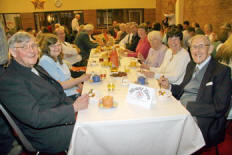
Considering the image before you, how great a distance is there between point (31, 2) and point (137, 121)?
12.6 m

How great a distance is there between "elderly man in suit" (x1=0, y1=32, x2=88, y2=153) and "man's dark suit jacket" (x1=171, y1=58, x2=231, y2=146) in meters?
0.96

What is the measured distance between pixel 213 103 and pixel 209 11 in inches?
243

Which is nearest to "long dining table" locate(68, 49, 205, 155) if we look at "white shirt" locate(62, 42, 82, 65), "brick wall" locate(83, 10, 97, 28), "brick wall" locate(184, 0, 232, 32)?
"white shirt" locate(62, 42, 82, 65)

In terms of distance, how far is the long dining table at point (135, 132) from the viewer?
3.99 feet

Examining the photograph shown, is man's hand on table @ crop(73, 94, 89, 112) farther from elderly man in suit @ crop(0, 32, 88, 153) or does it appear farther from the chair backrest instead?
the chair backrest

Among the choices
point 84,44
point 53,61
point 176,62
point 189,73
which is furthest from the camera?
point 84,44

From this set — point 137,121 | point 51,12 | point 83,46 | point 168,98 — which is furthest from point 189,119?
point 51,12

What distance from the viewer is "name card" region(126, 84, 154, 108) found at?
1339 mm

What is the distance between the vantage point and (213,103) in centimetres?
141

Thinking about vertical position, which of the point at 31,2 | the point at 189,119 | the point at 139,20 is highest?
the point at 31,2

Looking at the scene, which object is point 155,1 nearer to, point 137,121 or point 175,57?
point 175,57

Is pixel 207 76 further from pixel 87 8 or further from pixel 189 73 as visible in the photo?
pixel 87 8

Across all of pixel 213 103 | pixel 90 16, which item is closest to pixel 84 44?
pixel 213 103

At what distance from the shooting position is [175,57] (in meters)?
2.23
